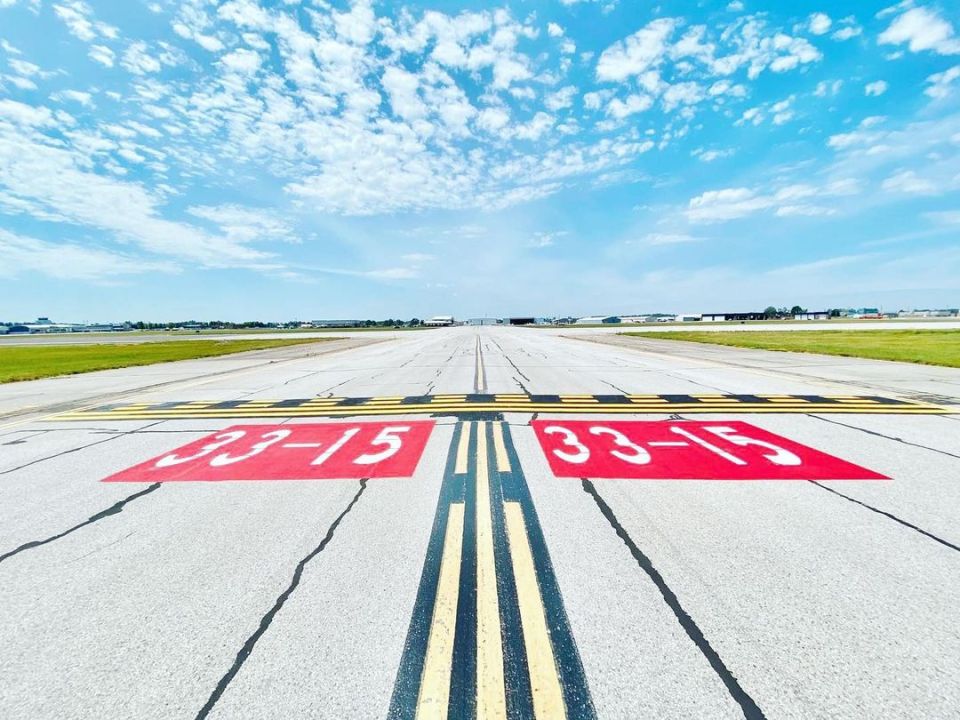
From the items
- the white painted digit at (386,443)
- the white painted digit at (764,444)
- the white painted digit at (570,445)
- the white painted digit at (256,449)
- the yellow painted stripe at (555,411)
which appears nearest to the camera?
the white painted digit at (764,444)

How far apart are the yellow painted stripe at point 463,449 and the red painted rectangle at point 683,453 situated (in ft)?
3.82

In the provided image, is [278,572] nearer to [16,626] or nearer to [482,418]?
[16,626]

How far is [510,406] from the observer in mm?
9391

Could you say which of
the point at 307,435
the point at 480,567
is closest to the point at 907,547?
the point at 480,567

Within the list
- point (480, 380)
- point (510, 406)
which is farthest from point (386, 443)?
point (480, 380)

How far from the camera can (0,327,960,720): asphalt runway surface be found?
226cm

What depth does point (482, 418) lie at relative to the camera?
827 cm

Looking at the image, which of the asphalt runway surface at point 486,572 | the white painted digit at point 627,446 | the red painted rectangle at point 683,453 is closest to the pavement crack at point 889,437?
the asphalt runway surface at point 486,572

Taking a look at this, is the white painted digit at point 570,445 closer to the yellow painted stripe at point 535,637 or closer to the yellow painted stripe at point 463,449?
the yellow painted stripe at point 463,449

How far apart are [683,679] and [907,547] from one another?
2838 mm

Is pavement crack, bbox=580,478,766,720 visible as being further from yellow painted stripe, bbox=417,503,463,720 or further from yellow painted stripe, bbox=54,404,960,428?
yellow painted stripe, bbox=54,404,960,428

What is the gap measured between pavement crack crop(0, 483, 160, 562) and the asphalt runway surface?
0.03 m

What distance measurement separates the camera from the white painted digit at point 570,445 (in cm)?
586

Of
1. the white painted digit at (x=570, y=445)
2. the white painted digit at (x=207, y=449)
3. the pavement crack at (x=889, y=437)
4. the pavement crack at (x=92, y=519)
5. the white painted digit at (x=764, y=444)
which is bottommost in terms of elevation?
the pavement crack at (x=889, y=437)
